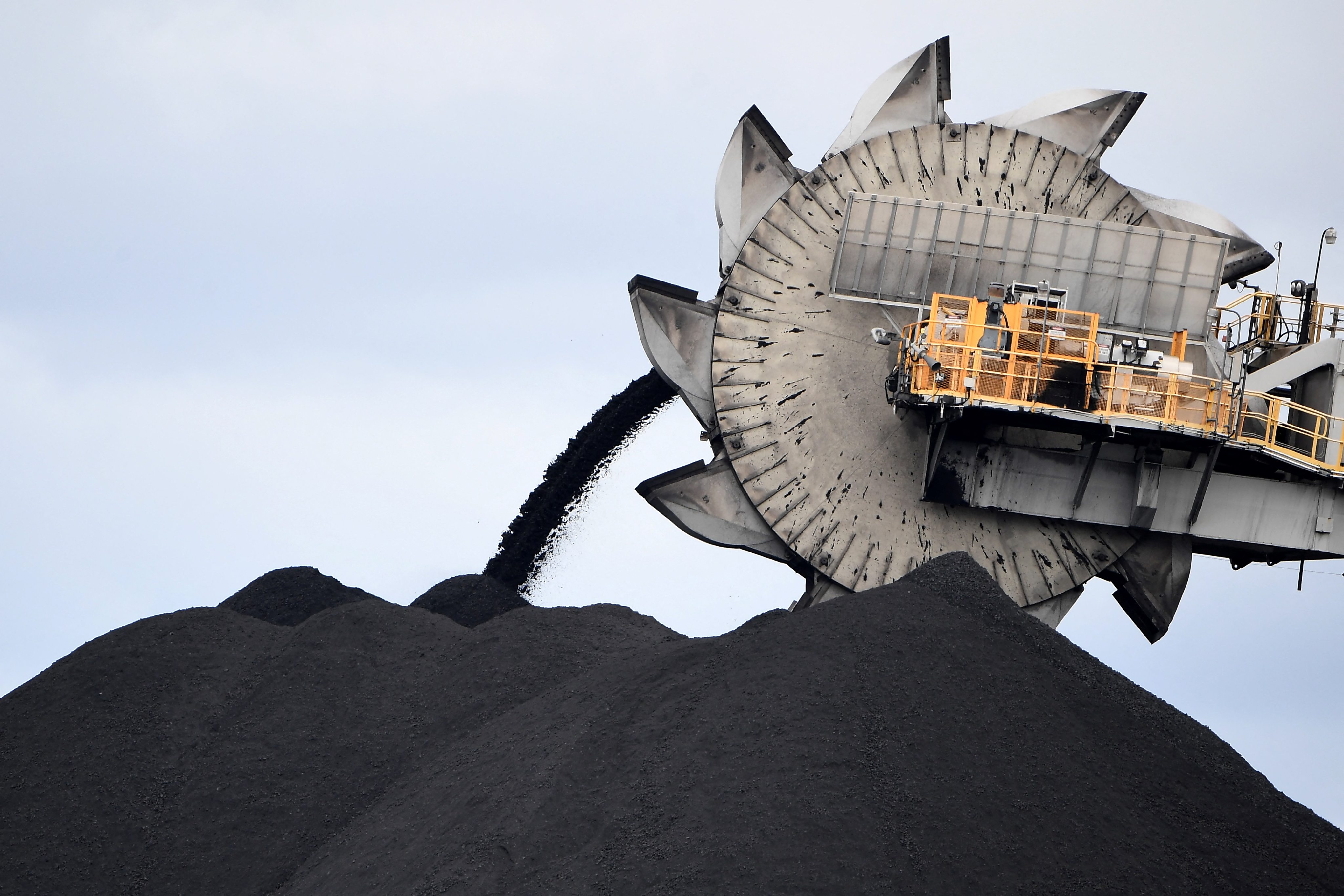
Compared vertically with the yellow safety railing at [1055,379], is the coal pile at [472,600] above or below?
below

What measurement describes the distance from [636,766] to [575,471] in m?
7.37

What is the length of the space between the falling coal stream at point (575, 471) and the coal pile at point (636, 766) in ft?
8.65

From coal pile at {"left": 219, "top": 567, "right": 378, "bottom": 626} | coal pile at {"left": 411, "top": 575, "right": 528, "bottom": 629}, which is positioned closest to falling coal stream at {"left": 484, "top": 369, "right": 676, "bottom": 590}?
coal pile at {"left": 411, "top": 575, "right": 528, "bottom": 629}

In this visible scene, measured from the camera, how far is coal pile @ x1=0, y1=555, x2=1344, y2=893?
11609 mm

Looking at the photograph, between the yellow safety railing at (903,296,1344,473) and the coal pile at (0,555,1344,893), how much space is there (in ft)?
5.98

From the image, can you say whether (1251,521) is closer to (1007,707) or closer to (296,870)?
(1007,707)

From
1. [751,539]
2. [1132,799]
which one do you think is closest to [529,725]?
[751,539]

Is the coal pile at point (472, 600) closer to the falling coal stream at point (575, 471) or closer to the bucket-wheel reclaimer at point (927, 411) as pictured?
the falling coal stream at point (575, 471)

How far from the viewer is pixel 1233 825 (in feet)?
41.8

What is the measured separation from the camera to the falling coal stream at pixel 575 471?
19391 mm

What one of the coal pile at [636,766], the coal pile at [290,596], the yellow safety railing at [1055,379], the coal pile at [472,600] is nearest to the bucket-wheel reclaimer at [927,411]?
the yellow safety railing at [1055,379]

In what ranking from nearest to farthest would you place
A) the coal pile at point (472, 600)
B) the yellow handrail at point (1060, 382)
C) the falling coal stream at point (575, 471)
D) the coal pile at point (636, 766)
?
the coal pile at point (636, 766)
the yellow handrail at point (1060, 382)
the falling coal stream at point (575, 471)
the coal pile at point (472, 600)

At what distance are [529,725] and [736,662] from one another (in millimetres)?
2241

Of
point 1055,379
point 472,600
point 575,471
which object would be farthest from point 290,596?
point 1055,379
